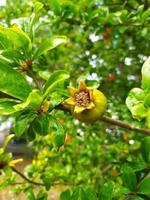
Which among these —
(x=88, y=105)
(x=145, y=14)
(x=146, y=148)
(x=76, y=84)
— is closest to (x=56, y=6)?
(x=145, y=14)

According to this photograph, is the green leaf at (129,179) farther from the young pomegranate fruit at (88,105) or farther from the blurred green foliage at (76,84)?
the young pomegranate fruit at (88,105)

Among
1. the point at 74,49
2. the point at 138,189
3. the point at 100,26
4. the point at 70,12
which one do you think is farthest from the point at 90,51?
the point at 138,189

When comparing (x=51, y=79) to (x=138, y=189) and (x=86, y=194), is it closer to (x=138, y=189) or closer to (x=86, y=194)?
(x=86, y=194)

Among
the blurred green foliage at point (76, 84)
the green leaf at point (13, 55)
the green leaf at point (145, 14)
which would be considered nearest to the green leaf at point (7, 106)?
the blurred green foliage at point (76, 84)

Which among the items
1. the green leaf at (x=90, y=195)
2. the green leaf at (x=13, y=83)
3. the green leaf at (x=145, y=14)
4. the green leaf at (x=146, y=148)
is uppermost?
the green leaf at (x=145, y=14)

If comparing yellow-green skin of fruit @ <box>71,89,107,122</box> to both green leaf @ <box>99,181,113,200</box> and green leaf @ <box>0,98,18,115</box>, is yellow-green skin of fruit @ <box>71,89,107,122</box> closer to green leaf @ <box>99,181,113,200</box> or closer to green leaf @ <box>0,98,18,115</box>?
green leaf @ <box>0,98,18,115</box>

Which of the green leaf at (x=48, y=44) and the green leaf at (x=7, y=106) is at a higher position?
the green leaf at (x=48, y=44)

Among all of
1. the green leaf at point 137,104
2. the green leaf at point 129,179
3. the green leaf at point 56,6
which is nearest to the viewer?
the green leaf at point 137,104
